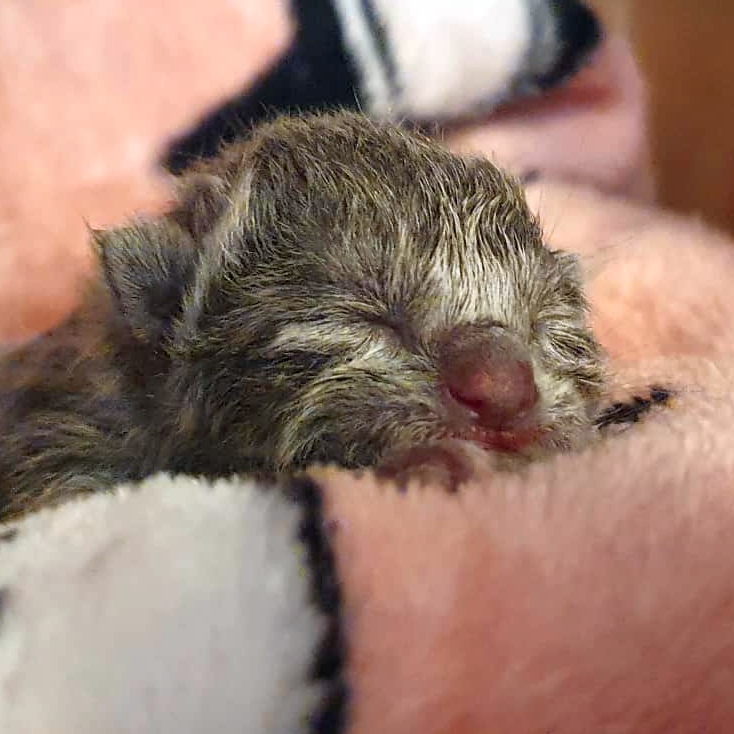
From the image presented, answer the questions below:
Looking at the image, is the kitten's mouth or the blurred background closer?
the kitten's mouth

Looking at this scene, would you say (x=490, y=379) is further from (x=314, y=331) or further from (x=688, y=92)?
(x=688, y=92)

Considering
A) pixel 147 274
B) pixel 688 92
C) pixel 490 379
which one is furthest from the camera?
pixel 688 92

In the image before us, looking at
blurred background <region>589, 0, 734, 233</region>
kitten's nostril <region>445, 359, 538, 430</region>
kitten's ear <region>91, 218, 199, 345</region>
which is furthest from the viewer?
blurred background <region>589, 0, 734, 233</region>

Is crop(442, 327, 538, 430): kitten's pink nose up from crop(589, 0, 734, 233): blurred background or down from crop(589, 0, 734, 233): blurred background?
up

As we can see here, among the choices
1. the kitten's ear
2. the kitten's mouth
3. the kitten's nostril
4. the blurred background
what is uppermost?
the kitten's ear

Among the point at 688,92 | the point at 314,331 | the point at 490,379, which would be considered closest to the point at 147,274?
the point at 314,331

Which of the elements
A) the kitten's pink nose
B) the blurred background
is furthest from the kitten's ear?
the blurred background

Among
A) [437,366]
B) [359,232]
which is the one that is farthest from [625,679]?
[359,232]

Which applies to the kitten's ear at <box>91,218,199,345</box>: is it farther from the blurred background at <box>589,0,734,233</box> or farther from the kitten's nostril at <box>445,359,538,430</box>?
the blurred background at <box>589,0,734,233</box>
